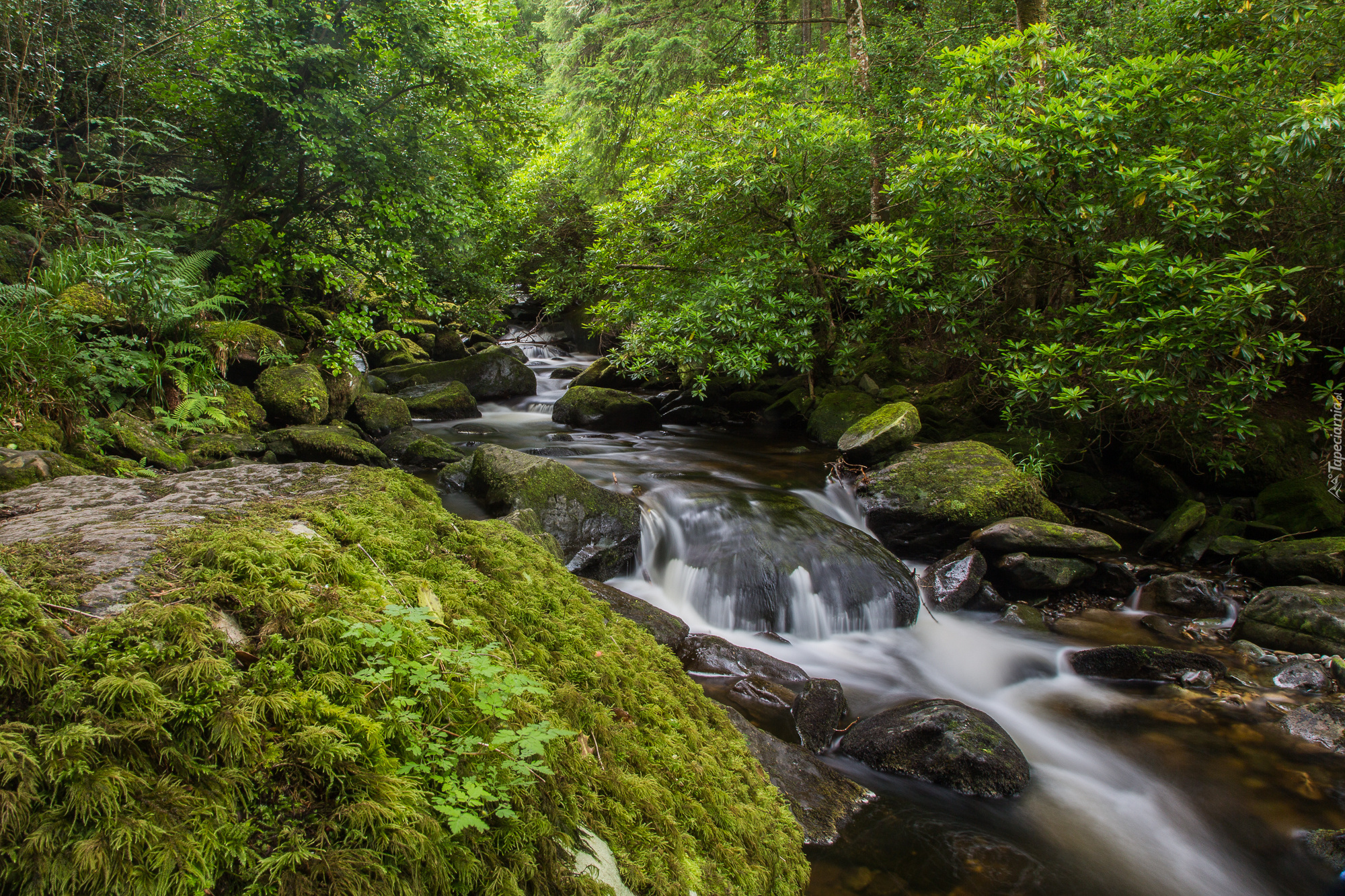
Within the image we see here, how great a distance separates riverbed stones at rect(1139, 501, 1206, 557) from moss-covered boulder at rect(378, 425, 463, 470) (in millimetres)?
9283

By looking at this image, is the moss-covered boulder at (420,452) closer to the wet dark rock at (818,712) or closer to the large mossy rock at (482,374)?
the large mossy rock at (482,374)

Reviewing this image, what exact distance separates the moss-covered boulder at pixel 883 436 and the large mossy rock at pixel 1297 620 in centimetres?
437

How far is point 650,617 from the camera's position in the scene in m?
5.07

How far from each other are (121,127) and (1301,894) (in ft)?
43.7

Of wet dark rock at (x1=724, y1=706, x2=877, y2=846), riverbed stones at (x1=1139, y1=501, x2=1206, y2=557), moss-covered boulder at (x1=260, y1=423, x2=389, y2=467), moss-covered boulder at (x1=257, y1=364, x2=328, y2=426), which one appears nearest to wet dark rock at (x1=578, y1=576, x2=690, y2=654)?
wet dark rock at (x1=724, y1=706, x2=877, y2=846)

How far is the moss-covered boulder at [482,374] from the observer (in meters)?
15.0

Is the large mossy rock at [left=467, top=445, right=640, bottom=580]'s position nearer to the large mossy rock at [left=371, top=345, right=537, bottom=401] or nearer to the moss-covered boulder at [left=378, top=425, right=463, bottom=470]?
the moss-covered boulder at [left=378, top=425, right=463, bottom=470]

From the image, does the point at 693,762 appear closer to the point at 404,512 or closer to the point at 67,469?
the point at 404,512

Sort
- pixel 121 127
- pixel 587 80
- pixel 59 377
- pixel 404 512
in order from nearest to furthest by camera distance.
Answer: pixel 404 512, pixel 59 377, pixel 121 127, pixel 587 80

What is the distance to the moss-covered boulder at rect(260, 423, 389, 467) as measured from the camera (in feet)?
25.6

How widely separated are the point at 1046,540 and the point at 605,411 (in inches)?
342

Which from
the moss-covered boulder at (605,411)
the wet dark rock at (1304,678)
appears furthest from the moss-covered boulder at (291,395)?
the wet dark rock at (1304,678)

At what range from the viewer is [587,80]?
16531 millimetres

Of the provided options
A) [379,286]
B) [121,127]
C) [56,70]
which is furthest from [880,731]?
[56,70]
